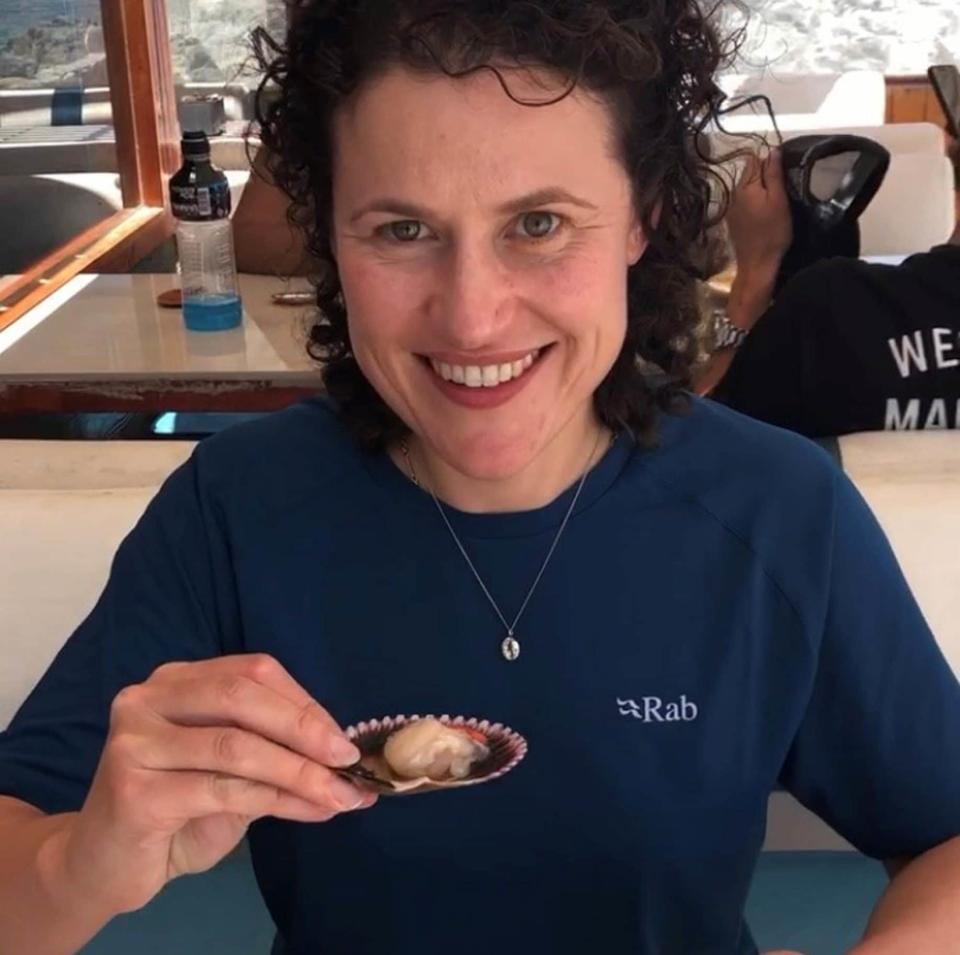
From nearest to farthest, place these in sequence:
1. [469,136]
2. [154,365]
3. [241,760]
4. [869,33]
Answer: [241,760] → [469,136] → [154,365] → [869,33]

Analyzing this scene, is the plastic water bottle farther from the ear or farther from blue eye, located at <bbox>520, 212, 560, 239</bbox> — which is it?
blue eye, located at <bbox>520, 212, 560, 239</bbox>

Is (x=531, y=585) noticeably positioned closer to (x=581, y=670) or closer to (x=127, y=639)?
(x=581, y=670)

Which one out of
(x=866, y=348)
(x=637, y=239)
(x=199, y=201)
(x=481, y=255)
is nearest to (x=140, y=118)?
(x=199, y=201)

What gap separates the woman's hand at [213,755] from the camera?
2.43 ft

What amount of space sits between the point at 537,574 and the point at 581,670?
0.08 meters

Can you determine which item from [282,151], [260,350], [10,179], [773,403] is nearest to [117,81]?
[10,179]

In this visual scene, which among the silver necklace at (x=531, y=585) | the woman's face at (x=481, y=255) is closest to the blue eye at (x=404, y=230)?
the woman's face at (x=481, y=255)

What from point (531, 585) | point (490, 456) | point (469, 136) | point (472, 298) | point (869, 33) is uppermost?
point (869, 33)

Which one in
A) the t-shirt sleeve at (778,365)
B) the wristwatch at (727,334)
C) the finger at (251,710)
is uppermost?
the finger at (251,710)

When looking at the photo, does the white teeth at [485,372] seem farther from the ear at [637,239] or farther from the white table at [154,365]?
the white table at [154,365]

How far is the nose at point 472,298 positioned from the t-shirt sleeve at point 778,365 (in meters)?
0.99

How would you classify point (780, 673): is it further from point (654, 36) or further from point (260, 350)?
point (260, 350)

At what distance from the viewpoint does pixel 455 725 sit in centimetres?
Answer: 97

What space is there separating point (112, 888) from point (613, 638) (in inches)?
16.5
